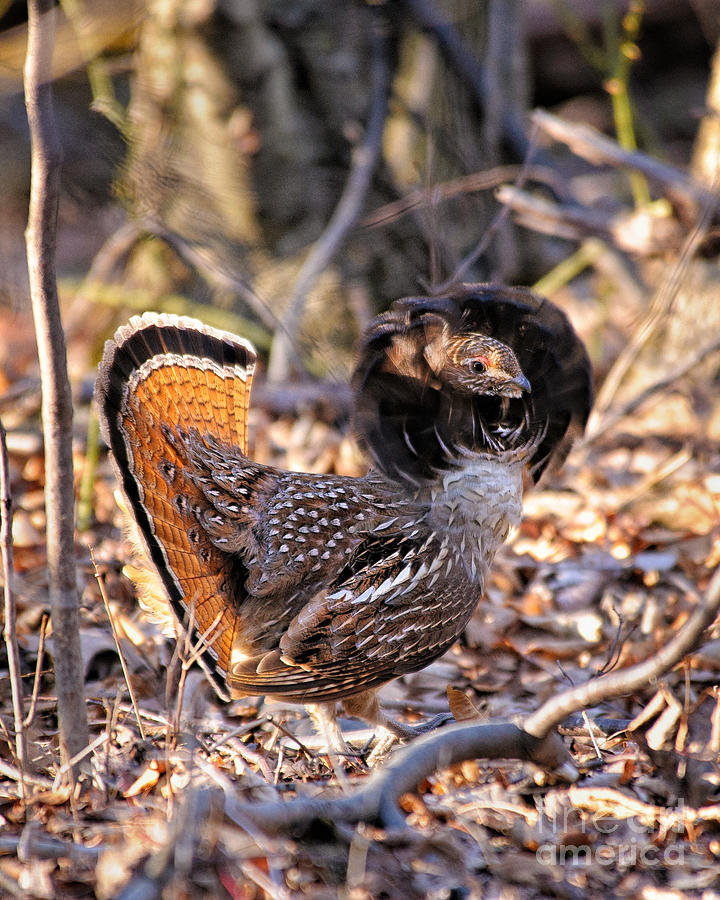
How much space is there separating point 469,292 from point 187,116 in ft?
13.0

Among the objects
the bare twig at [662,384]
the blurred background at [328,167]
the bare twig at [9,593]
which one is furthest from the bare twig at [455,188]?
the bare twig at [9,593]

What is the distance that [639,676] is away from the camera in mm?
2490

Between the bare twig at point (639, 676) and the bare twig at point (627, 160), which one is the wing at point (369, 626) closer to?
the bare twig at point (639, 676)

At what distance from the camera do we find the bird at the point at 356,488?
347cm

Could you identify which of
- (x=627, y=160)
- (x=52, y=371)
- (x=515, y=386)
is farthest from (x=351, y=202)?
(x=52, y=371)

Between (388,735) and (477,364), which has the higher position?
(477,364)

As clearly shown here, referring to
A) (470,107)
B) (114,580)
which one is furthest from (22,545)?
(470,107)

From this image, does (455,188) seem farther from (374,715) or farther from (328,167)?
(374,715)

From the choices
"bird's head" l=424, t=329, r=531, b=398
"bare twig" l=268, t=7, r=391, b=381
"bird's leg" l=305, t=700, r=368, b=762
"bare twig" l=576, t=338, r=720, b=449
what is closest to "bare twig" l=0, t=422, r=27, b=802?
"bird's leg" l=305, t=700, r=368, b=762

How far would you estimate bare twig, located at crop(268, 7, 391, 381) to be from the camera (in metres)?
6.54

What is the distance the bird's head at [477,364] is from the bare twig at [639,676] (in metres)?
1.36

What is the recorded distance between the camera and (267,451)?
627 centimetres

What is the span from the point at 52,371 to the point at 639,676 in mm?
1891

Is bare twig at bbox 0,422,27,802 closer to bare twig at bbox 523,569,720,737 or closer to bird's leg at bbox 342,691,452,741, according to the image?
bird's leg at bbox 342,691,452,741
